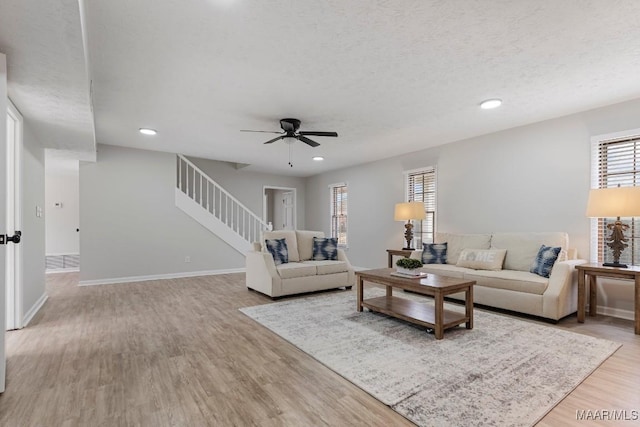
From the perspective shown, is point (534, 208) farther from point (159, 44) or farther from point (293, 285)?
point (159, 44)

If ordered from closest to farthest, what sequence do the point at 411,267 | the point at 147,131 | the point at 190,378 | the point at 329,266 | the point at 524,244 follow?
the point at 190,378 < the point at 411,267 < the point at 524,244 < the point at 147,131 < the point at 329,266

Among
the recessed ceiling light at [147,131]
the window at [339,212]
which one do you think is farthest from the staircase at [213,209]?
the window at [339,212]

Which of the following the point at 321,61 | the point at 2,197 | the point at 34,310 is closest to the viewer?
the point at 2,197

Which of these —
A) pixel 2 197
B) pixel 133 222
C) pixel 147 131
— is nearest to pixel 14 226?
pixel 2 197

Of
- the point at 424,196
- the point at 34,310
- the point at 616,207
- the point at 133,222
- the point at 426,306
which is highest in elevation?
the point at 424,196

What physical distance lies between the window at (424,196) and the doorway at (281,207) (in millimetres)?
4040

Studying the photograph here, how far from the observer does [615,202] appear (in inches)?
128

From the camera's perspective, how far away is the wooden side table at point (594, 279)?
10.2 ft

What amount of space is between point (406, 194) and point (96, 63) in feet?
16.9

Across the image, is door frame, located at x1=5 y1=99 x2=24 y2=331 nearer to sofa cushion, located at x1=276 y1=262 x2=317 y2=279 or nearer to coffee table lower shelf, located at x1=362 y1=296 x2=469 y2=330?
sofa cushion, located at x1=276 y1=262 x2=317 y2=279

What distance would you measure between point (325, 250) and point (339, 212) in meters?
3.04

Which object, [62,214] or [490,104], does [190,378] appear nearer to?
[490,104]

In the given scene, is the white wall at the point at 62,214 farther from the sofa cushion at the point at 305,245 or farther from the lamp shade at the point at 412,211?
the lamp shade at the point at 412,211

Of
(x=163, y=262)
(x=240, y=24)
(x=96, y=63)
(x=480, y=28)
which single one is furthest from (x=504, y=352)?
(x=163, y=262)
